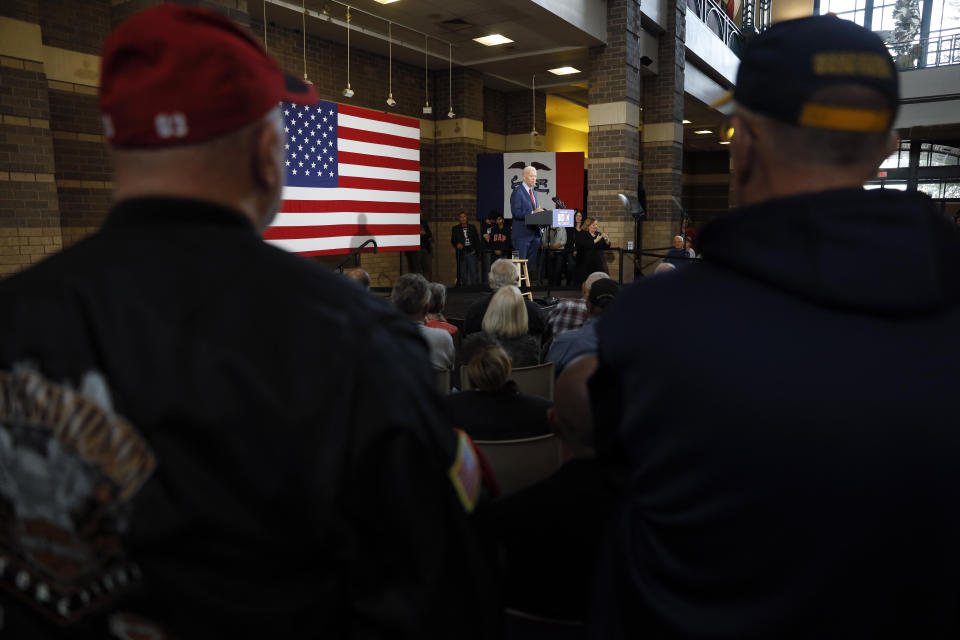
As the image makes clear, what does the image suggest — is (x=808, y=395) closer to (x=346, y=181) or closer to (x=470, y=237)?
(x=346, y=181)

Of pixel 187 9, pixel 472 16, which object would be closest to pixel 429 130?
pixel 472 16

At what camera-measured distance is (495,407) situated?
6.96 ft

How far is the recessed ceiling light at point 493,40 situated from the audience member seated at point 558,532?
9572 millimetres

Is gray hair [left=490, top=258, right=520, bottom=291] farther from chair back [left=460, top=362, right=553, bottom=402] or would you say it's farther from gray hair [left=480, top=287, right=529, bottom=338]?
chair back [left=460, top=362, right=553, bottom=402]

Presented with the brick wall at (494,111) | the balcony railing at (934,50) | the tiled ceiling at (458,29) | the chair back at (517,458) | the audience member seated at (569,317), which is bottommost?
the chair back at (517,458)

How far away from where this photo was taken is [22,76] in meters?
5.51

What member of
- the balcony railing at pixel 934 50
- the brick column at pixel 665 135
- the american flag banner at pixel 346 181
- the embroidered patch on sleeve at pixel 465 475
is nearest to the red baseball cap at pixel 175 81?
the embroidered patch on sleeve at pixel 465 475

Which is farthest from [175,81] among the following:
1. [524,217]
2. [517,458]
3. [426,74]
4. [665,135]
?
[665,135]

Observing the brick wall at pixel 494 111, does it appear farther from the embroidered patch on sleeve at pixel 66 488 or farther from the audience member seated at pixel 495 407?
the embroidered patch on sleeve at pixel 66 488

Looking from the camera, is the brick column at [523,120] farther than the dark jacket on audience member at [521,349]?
Yes

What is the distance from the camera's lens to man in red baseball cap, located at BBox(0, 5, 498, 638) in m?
0.61

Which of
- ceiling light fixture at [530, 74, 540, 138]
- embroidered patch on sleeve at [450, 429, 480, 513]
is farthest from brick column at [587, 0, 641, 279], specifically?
embroidered patch on sleeve at [450, 429, 480, 513]

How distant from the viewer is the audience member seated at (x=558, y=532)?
3.71 ft

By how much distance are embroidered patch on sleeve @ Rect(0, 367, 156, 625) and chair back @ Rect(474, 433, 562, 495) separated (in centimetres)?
126
